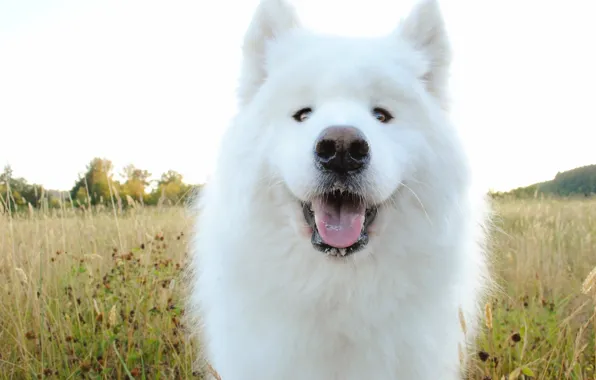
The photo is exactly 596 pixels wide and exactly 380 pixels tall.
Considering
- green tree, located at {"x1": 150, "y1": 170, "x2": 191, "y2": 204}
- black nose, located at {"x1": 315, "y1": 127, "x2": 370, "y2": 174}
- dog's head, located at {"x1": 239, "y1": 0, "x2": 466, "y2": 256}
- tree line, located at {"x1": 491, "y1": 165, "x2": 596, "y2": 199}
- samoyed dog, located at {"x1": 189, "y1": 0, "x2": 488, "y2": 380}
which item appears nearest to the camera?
black nose, located at {"x1": 315, "y1": 127, "x2": 370, "y2": 174}

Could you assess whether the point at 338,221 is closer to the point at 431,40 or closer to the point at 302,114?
the point at 302,114

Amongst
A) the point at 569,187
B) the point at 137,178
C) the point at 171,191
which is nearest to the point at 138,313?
the point at 137,178

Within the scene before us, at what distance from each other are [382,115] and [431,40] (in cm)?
65

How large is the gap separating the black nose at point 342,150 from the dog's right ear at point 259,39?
0.79 meters

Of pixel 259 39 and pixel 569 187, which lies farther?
pixel 569 187

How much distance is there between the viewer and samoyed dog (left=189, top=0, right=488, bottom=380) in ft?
7.48

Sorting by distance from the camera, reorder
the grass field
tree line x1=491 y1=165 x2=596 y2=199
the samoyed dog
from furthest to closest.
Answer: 1. tree line x1=491 y1=165 x2=596 y2=199
2. the grass field
3. the samoyed dog

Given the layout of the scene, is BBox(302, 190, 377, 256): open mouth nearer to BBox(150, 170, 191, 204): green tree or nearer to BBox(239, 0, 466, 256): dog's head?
BBox(239, 0, 466, 256): dog's head

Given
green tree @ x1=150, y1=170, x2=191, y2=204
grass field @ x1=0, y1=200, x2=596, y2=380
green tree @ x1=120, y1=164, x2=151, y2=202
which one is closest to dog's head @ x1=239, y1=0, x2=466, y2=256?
Result: grass field @ x1=0, y1=200, x2=596, y2=380

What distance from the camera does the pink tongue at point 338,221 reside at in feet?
7.22

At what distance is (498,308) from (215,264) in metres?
2.46

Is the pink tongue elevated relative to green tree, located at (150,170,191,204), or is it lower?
lower

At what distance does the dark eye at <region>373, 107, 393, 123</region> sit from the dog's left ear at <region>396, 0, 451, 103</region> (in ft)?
1.33

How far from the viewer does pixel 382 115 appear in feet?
7.87
